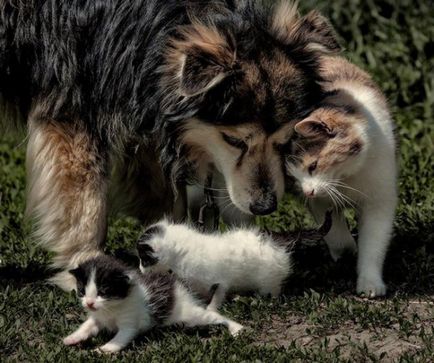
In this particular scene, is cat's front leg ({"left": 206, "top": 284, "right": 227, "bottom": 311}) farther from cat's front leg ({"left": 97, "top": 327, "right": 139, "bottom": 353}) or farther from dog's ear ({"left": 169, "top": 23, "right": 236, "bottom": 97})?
dog's ear ({"left": 169, "top": 23, "right": 236, "bottom": 97})

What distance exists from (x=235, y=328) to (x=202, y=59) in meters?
1.42

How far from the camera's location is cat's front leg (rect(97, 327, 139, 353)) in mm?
5629

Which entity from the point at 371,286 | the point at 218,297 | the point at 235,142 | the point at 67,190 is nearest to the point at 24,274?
the point at 67,190

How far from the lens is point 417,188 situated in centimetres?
823

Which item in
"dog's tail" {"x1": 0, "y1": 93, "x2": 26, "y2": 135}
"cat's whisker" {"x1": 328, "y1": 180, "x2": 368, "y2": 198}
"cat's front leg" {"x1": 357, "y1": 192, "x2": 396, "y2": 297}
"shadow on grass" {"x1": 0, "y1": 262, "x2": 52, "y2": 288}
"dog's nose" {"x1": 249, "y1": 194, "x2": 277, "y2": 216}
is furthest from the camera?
"shadow on grass" {"x1": 0, "y1": 262, "x2": 52, "y2": 288}

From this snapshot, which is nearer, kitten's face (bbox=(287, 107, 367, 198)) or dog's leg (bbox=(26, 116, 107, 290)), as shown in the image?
kitten's face (bbox=(287, 107, 367, 198))

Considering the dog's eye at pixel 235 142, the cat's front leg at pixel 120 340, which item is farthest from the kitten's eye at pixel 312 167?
the cat's front leg at pixel 120 340

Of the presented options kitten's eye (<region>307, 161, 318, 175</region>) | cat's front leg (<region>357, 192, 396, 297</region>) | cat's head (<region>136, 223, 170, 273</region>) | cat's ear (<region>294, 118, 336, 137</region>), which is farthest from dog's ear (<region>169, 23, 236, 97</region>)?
cat's front leg (<region>357, 192, 396, 297</region>)

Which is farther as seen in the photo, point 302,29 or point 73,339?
point 302,29

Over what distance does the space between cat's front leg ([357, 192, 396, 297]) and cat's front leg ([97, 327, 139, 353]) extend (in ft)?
4.59

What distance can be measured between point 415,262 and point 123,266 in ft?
6.39

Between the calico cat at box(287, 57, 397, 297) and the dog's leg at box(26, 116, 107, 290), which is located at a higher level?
the calico cat at box(287, 57, 397, 297)

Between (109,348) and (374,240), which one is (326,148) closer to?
(374,240)

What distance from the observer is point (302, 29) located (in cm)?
632
